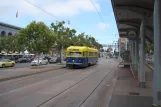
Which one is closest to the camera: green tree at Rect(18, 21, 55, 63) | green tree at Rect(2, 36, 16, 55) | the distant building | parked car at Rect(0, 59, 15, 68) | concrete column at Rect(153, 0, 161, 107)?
concrete column at Rect(153, 0, 161, 107)

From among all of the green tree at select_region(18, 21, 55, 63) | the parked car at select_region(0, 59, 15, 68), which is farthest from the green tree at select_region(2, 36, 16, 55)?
the green tree at select_region(18, 21, 55, 63)

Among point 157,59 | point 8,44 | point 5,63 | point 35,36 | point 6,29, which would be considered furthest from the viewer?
point 6,29

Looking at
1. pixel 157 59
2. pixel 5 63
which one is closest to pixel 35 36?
pixel 5 63

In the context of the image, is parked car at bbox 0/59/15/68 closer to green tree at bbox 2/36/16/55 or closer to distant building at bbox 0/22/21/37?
green tree at bbox 2/36/16/55

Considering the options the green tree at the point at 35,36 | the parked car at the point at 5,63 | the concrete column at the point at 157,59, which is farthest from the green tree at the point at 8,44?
the concrete column at the point at 157,59

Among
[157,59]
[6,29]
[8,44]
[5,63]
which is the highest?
[6,29]

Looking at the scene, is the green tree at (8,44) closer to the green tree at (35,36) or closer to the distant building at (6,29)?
the distant building at (6,29)

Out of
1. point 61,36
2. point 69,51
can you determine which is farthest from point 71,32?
point 69,51

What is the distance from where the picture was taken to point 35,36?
35.0m

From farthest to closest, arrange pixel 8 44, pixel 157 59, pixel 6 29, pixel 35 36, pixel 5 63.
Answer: pixel 6 29, pixel 8 44, pixel 5 63, pixel 35 36, pixel 157 59

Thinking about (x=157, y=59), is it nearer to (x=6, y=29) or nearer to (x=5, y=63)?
(x=5, y=63)

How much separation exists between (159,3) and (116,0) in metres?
6.55

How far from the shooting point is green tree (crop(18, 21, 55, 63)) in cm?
3469

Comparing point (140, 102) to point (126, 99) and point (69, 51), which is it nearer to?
point (126, 99)
